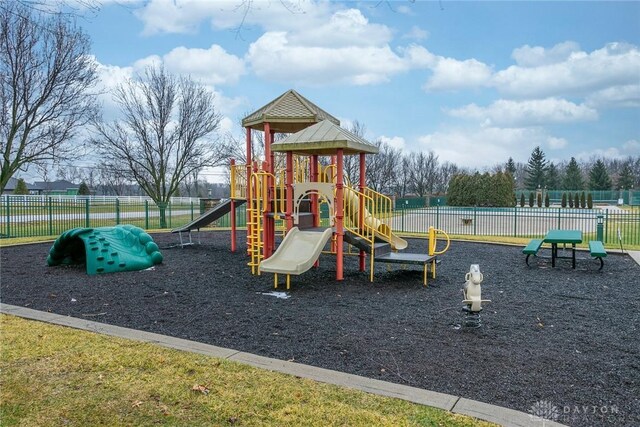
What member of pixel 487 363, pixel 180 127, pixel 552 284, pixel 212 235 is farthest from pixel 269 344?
pixel 180 127

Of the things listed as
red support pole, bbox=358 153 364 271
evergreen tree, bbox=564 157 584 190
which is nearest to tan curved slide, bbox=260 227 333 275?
red support pole, bbox=358 153 364 271

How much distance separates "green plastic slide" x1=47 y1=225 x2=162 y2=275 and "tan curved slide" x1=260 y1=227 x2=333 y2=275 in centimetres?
334

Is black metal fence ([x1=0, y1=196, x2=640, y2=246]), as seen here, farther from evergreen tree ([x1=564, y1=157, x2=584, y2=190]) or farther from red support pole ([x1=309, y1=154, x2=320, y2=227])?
evergreen tree ([x1=564, y1=157, x2=584, y2=190])

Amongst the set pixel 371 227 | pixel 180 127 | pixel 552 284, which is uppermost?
pixel 180 127

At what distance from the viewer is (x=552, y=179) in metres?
73.4

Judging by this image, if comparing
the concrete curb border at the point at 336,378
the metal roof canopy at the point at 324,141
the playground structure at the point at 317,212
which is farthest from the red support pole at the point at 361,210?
the concrete curb border at the point at 336,378

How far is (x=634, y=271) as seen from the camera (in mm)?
9594

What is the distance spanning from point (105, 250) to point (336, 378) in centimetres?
728

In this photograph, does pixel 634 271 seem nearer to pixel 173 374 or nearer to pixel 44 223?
pixel 173 374

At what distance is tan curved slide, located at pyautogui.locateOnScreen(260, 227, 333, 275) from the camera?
7.62 m

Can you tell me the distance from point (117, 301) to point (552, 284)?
7514 mm

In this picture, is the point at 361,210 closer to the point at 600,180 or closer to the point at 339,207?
the point at 339,207

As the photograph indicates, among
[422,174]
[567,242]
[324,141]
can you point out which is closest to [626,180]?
[422,174]

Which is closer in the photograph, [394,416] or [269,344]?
[394,416]
